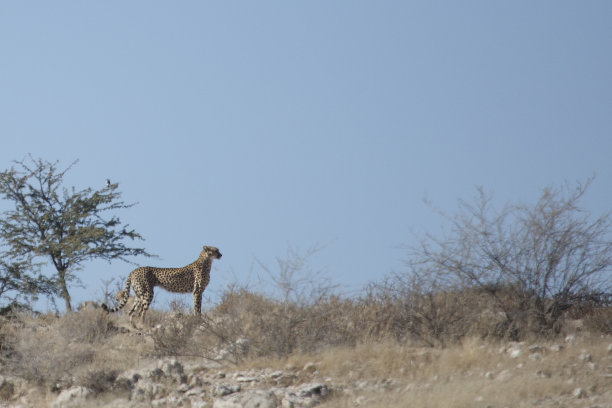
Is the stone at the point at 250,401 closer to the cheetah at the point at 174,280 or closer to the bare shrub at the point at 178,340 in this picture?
the bare shrub at the point at 178,340

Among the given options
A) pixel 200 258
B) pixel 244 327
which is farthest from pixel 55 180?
pixel 244 327

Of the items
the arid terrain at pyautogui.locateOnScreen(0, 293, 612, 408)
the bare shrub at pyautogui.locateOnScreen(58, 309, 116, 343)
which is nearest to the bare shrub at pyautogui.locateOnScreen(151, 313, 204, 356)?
Answer: the arid terrain at pyautogui.locateOnScreen(0, 293, 612, 408)

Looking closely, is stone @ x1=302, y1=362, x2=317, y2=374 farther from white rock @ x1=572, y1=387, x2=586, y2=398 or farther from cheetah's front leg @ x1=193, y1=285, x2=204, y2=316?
cheetah's front leg @ x1=193, y1=285, x2=204, y2=316

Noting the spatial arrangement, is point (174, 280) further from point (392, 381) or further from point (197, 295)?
point (392, 381)

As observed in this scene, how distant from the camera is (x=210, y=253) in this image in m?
20.9

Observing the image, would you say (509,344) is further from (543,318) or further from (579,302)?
(579,302)

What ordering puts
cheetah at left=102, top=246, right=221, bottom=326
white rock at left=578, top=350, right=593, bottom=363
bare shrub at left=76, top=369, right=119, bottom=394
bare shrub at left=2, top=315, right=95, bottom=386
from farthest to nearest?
1. cheetah at left=102, top=246, right=221, bottom=326
2. bare shrub at left=2, top=315, right=95, bottom=386
3. bare shrub at left=76, top=369, right=119, bottom=394
4. white rock at left=578, top=350, right=593, bottom=363

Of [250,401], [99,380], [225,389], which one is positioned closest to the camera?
[250,401]

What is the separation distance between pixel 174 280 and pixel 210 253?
1.16 meters

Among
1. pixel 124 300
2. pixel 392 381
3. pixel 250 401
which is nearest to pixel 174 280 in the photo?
pixel 124 300

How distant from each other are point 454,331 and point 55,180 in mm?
18032

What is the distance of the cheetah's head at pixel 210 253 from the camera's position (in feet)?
68.6

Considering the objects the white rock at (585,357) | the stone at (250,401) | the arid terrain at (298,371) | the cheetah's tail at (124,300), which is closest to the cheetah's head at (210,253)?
the cheetah's tail at (124,300)

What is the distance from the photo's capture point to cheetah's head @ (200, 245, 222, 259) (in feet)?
68.6
